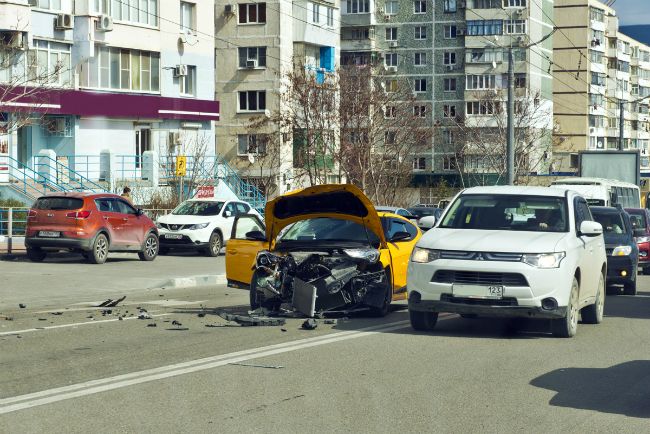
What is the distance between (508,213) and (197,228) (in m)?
19.6

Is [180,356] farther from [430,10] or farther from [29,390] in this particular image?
[430,10]

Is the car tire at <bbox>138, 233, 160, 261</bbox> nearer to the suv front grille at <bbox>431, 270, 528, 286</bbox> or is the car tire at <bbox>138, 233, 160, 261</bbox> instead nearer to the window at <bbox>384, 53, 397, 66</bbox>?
the suv front grille at <bbox>431, 270, 528, 286</bbox>

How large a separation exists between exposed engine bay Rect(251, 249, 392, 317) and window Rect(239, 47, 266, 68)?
52.6 m

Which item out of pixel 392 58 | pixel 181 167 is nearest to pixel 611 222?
pixel 181 167

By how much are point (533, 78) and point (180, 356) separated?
92.4 metres

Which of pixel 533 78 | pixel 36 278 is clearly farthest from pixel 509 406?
pixel 533 78

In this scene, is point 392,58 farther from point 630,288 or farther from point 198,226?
point 630,288

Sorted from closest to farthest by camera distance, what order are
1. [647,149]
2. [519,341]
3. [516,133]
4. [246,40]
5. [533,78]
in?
[519,341], [246,40], [516,133], [533,78], [647,149]

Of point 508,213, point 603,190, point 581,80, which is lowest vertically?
point 508,213

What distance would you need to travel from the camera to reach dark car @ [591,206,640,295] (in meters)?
22.1

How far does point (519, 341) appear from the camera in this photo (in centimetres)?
1334

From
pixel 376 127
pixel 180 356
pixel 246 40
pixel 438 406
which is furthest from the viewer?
pixel 246 40

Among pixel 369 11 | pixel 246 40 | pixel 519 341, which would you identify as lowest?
pixel 519 341

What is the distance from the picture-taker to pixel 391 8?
104438 millimetres
